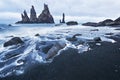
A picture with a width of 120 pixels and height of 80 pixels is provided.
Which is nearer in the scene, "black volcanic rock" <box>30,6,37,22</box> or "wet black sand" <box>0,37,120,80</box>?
"wet black sand" <box>0,37,120,80</box>

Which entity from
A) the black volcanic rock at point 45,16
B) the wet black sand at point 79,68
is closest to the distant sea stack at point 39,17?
the black volcanic rock at point 45,16

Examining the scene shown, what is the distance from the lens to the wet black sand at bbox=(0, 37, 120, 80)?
13.6 m

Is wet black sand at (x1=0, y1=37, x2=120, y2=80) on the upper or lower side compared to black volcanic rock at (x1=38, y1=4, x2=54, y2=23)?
upper

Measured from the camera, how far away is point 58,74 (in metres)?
14.2

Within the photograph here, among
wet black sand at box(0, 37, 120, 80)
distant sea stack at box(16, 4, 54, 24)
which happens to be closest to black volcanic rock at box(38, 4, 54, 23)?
distant sea stack at box(16, 4, 54, 24)

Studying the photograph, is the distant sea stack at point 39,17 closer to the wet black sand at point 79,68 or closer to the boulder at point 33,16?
the boulder at point 33,16

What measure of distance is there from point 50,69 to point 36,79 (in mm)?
2135

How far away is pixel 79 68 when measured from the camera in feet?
50.5

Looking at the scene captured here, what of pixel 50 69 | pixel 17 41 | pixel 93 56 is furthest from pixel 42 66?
pixel 17 41

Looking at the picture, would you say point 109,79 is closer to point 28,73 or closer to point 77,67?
point 77,67

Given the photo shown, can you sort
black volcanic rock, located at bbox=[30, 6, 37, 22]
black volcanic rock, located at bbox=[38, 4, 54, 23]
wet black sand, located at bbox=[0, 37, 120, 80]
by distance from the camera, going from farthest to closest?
black volcanic rock, located at bbox=[30, 6, 37, 22], black volcanic rock, located at bbox=[38, 4, 54, 23], wet black sand, located at bbox=[0, 37, 120, 80]

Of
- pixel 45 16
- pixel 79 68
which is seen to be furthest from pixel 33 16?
pixel 79 68

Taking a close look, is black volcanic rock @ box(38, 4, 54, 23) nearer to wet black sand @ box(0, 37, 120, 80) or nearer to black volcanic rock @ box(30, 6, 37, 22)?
black volcanic rock @ box(30, 6, 37, 22)

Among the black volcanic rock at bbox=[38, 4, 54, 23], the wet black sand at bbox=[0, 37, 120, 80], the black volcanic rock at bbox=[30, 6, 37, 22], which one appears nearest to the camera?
the wet black sand at bbox=[0, 37, 120, 80]
